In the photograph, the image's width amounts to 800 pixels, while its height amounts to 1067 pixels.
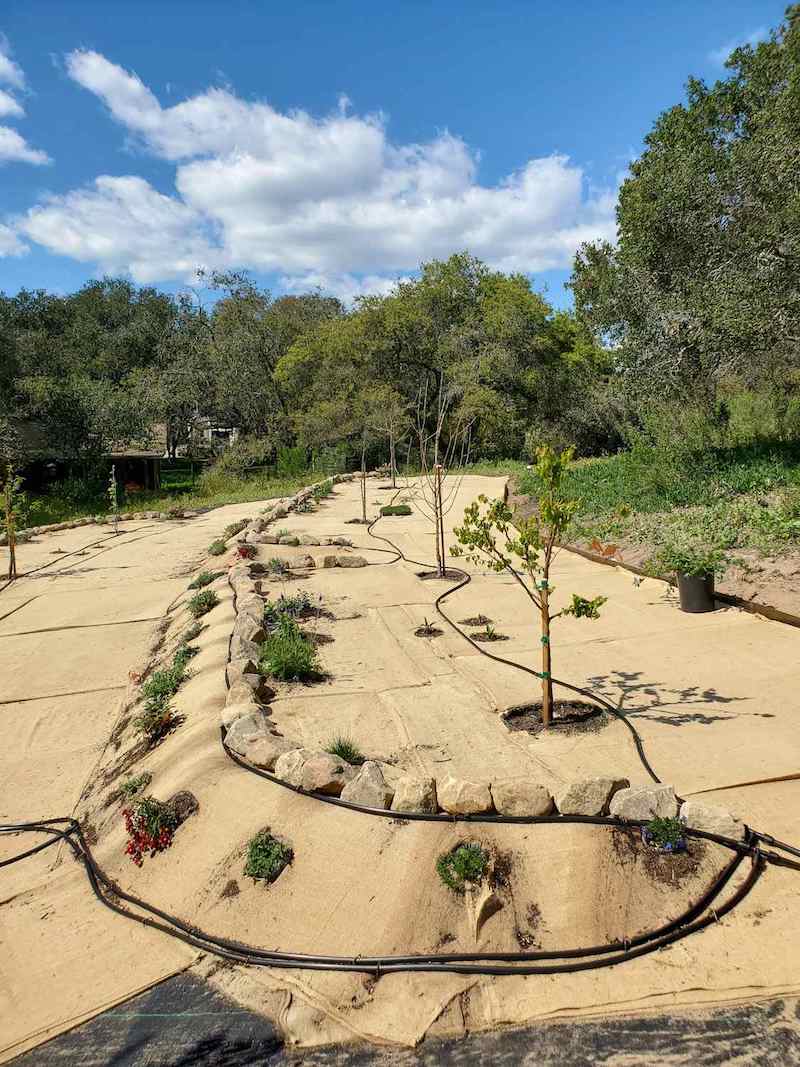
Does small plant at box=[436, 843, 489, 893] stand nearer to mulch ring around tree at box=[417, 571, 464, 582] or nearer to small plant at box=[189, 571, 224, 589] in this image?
mulch ring around tree at box=[417, 571, 464, 582]

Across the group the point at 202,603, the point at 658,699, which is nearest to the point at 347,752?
the point at 658,699

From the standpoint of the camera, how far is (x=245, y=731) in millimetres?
4625

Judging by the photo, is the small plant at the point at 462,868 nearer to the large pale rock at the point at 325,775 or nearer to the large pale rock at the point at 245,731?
the large pale rock at the point at 325,775

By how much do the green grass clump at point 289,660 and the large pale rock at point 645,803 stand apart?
3.04m

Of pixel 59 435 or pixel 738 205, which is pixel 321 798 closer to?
pixel 738 205

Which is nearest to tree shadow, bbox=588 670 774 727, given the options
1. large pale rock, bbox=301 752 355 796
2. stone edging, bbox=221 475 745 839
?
stone edging, bbox=221 475 745 839

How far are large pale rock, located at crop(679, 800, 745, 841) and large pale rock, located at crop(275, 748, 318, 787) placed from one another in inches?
80.2

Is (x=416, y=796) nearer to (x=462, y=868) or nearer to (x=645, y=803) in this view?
(x=462, y=868)

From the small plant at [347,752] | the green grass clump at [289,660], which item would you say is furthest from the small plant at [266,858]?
the green grass clump at [289,660]

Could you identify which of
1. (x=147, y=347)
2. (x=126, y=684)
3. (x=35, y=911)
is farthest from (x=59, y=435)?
(x=35, y=911)

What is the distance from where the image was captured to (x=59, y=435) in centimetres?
2166

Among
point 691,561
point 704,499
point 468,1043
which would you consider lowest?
point 468,1043

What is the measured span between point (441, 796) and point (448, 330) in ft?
83.5

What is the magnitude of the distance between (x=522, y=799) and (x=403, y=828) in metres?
0.63
